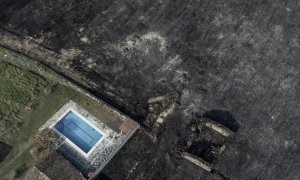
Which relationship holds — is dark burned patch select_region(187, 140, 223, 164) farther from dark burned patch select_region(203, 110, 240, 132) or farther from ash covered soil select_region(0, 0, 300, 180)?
dark burned patch select_region(203, 110, 240, 132)

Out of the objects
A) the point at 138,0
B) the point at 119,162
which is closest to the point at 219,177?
the point at 119,162

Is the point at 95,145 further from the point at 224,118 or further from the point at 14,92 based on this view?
the point at 224,118

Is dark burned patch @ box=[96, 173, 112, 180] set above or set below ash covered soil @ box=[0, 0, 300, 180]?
below

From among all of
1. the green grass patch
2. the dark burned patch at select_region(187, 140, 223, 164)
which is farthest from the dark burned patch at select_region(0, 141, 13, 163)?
the dark burned patch at select_region(187, 140, 223, 164)

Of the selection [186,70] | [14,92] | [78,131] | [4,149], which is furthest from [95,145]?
[186,70]

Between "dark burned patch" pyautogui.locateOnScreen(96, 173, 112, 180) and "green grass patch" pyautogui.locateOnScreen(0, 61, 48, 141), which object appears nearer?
"dark burned patch" pyautogui.locateOnScreen(96, 173, 112, 180)

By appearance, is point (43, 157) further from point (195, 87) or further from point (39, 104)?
point (195, 87)
